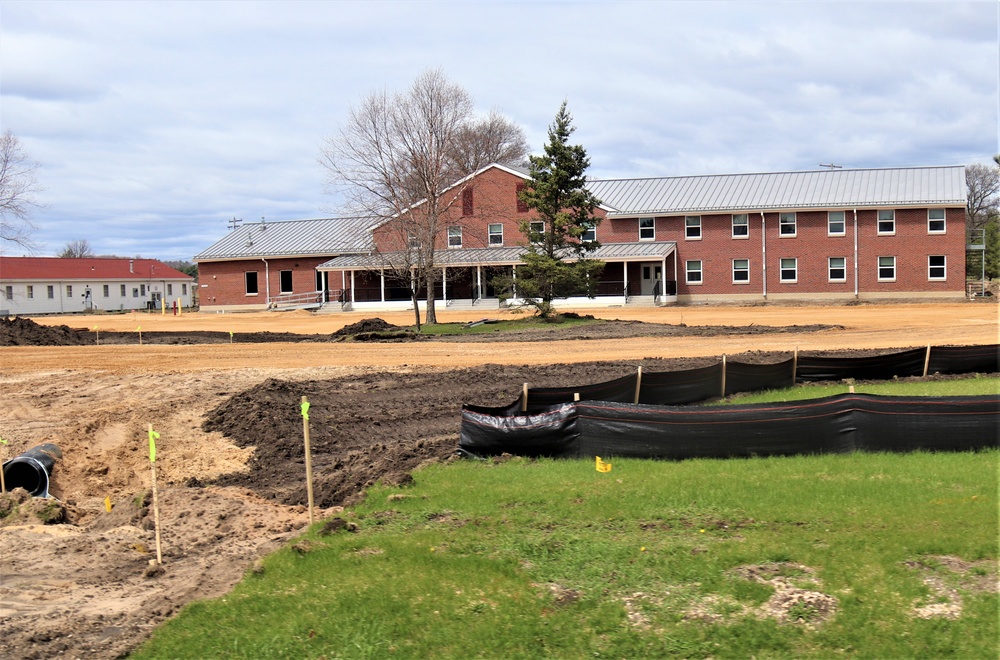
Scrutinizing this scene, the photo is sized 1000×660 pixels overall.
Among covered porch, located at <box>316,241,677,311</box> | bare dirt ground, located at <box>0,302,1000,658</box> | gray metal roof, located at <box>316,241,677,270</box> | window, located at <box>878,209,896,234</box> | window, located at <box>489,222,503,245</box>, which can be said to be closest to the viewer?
bare dirt ground, located at <box>0,302,1000,658</box>

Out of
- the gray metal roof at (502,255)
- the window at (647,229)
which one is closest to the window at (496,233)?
the gray metal roof at (502,255)

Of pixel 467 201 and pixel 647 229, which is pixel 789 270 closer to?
pixel 647 229

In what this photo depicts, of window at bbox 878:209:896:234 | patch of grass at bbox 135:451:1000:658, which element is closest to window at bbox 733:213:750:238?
window at bbox 878:209:896:234

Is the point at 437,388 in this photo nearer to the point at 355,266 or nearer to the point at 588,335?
the point at 588,335

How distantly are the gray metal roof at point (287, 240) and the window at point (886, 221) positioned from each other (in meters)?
34.0

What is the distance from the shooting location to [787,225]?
183 ft

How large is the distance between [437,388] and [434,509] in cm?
1044

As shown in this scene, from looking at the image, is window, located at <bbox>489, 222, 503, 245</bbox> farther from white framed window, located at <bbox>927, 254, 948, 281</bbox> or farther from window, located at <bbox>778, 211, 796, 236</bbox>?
white framed window, located at <bbox>927, 254, 948, 281</bbox>

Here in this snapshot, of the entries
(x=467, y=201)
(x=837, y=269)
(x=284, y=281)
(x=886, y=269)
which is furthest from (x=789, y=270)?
(x=284, y=281)

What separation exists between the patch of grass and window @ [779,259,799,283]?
4736cm

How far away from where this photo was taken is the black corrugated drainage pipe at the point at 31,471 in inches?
524

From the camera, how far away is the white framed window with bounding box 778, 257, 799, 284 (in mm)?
55469

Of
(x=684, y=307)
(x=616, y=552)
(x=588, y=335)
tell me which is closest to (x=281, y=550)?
(x=616, y=552)

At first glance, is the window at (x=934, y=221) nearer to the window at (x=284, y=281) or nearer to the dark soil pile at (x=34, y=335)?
the window at (x=284, y=281)
